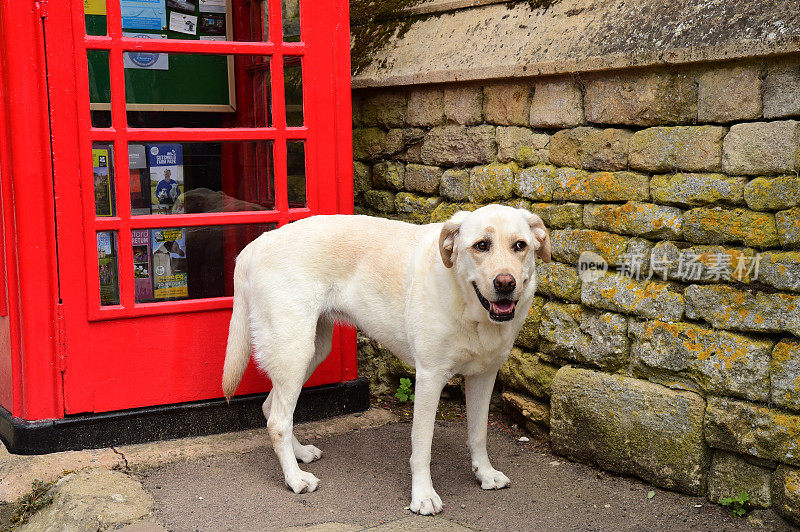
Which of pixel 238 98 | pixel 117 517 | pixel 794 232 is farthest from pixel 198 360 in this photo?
pixel 794 232

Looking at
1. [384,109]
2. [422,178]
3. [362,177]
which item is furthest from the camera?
[362,177]

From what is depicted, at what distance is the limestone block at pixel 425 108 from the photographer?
4461 millimetres

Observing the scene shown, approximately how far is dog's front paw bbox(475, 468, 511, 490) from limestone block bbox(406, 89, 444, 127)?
1893 millimetres

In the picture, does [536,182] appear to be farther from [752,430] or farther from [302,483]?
[302,483]

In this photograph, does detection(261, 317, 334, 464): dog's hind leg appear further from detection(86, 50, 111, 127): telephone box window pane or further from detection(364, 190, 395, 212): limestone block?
detection(86, 50, 111, 127): telephone box window pane

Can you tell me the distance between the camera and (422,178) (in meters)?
4.63

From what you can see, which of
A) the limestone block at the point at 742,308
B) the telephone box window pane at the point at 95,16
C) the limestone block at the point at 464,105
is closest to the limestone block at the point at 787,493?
the limestone block at the point at 742,308

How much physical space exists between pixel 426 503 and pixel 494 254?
1.08 meters

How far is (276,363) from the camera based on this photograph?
360 cm

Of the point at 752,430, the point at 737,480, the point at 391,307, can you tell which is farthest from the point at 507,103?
the point at 737,480

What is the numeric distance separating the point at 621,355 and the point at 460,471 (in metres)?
0.93

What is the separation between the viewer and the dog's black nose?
298 cm

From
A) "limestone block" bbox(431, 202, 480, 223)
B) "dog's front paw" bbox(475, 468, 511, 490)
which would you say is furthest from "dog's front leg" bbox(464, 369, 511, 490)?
"limestone block" bbox(431, 202, 480, 223)

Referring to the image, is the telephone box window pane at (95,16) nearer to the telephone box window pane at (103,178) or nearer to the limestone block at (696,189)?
the telephone box window pane at (103,178)
